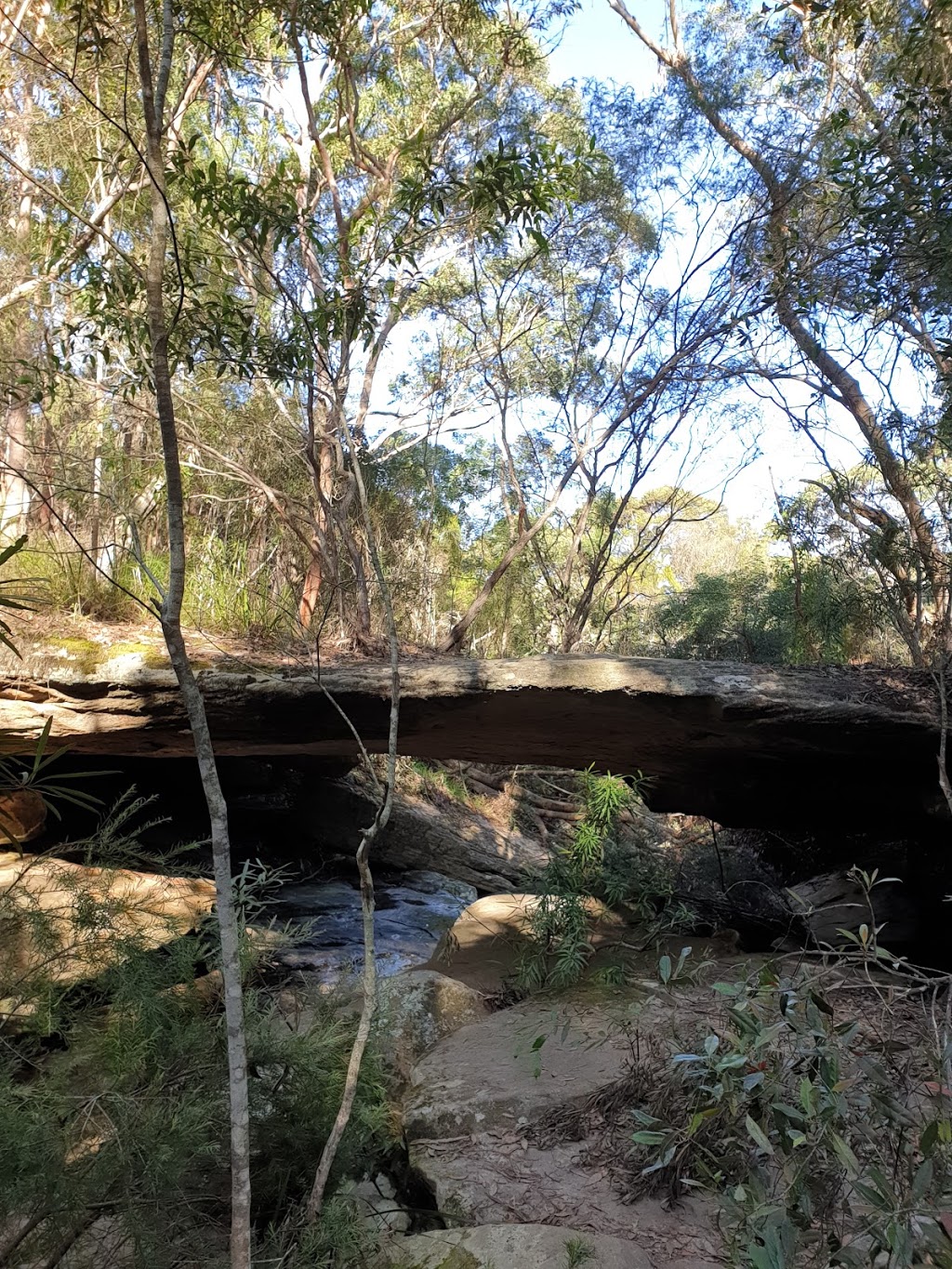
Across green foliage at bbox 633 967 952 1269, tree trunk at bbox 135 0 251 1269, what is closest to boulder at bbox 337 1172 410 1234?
tree trunk at bbox 135 0 251 1269

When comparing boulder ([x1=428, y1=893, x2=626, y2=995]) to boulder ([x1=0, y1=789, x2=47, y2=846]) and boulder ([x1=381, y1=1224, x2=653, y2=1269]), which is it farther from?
boulder ([x1=0, y1=789, x2=47, y2=846])

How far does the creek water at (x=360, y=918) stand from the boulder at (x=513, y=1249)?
3227 mm

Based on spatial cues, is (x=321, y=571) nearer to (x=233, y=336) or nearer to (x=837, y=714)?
(x=233, y=336)

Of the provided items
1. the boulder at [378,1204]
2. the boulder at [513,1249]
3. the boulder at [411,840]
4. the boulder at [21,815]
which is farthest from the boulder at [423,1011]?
the boulder at [411,840]

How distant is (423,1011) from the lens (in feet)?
16.2

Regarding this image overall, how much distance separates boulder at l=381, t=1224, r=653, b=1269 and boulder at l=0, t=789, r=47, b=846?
4868 mm

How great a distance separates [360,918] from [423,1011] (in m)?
2.95

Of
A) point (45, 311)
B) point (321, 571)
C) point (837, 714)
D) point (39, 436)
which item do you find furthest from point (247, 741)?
point (45, 311)

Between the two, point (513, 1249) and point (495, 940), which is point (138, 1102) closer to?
point (513, 1249)

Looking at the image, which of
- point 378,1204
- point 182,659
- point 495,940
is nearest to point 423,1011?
point 495,940

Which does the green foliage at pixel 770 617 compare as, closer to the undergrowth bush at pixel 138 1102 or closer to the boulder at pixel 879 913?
the boulder at pixel 879 913

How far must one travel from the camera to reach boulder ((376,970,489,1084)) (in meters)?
4.50

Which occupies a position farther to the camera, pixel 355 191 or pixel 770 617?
pixel 770 617

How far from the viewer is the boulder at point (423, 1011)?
4500mm
